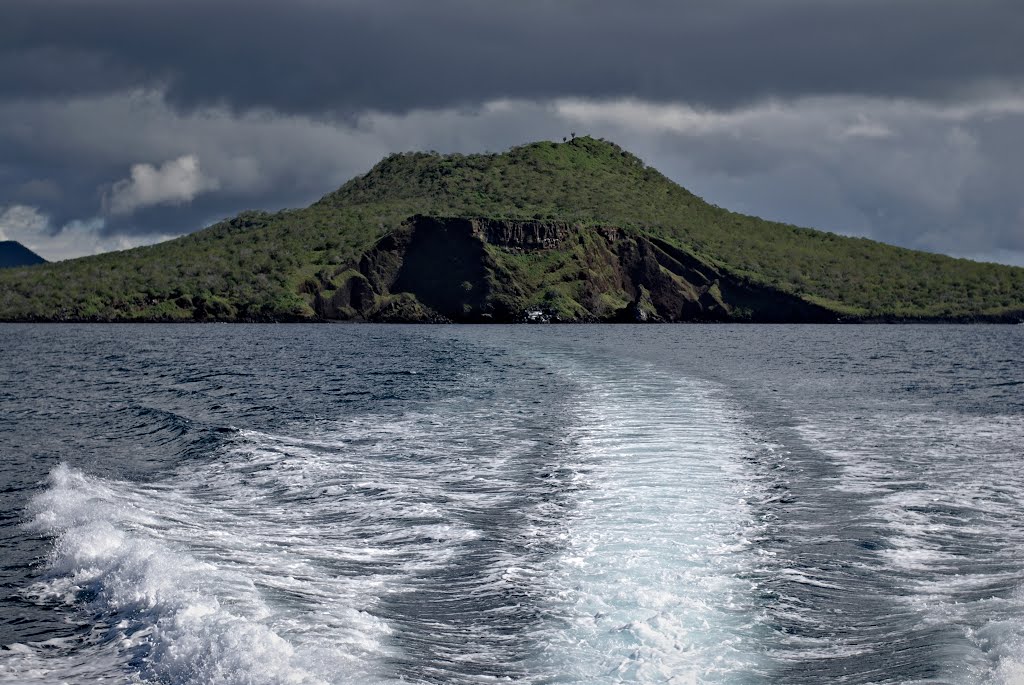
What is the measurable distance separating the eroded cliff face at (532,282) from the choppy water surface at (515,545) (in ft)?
479

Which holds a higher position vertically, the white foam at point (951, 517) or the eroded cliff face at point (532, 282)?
the eroded cliff face at point (532, 282)

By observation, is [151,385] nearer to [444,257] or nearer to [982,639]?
[982,639]

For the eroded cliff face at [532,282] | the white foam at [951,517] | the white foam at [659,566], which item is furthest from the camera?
the eroded cliff face at [532,282]

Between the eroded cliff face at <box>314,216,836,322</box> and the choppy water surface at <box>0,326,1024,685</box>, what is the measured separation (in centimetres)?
14593

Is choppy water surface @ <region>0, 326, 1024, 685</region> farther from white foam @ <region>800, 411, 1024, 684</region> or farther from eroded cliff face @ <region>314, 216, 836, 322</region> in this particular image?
eroded cliff face @ <region>314, 216, 836, 322</region>

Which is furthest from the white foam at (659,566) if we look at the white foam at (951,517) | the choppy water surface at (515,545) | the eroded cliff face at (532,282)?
the eroded cliff face at (532,282)

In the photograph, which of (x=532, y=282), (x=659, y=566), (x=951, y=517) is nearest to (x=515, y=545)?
(x=659, y=566)

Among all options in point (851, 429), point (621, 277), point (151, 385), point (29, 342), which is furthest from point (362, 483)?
point (621, 277)

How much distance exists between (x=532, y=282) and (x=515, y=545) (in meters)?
172

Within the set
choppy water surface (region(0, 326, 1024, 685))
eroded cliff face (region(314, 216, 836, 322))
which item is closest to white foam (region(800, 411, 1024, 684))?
choppy water surface (region(0, 326, 1024, 685))

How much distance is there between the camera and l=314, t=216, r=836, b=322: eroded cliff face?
176875 mm

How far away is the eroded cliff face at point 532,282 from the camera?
177m

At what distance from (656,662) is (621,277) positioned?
188m

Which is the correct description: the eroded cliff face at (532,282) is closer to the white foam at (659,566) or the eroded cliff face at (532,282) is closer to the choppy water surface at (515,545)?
the choppy water surface at (515,545)
